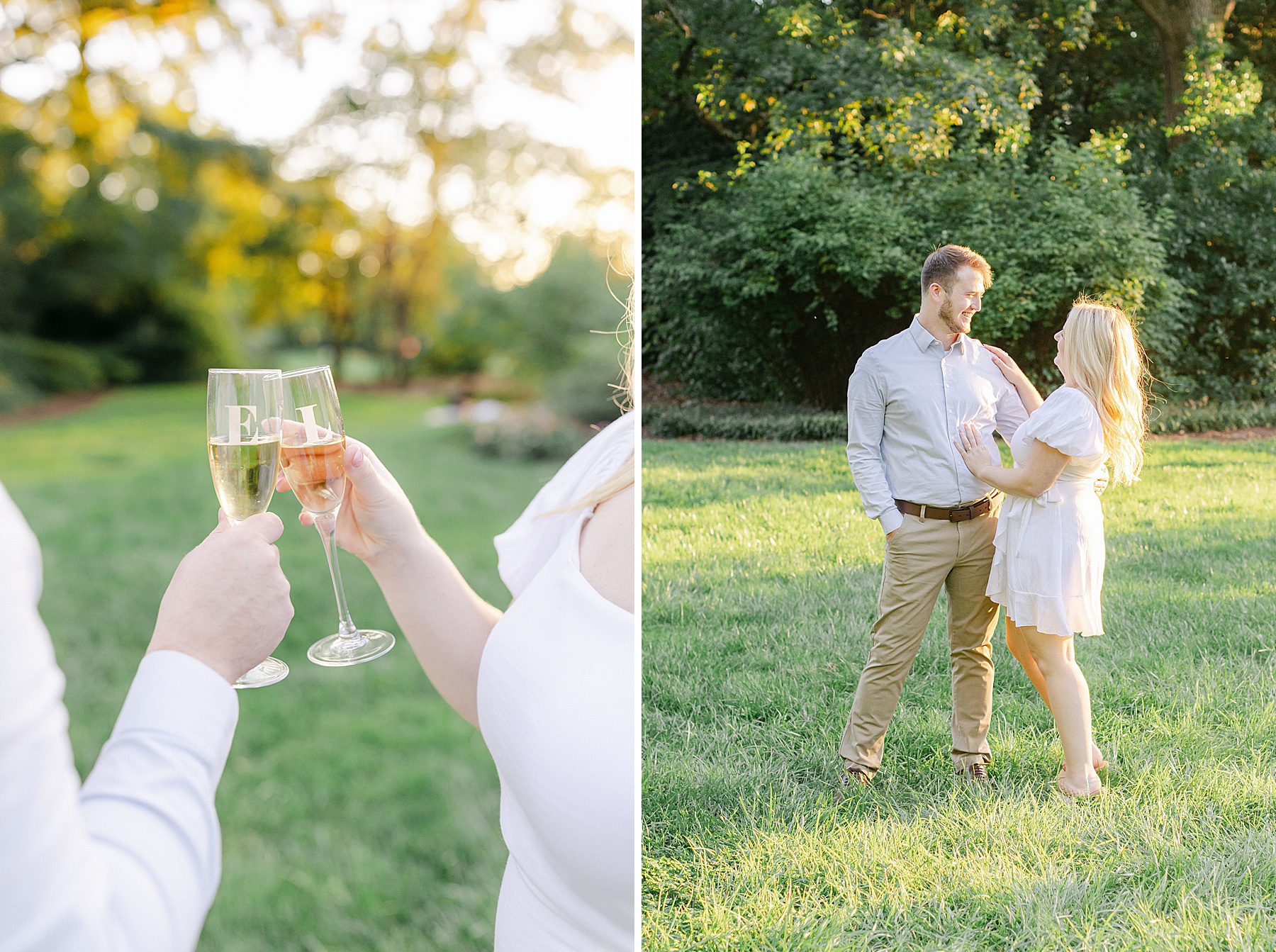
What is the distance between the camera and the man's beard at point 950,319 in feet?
6.98

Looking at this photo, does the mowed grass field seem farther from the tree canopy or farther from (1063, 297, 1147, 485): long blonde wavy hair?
(1063, 297, 1147, 485): long blonde wavy hair

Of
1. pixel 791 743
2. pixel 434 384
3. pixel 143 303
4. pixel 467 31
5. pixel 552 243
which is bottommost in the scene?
pixel 791 743

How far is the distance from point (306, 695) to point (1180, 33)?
3.75 m

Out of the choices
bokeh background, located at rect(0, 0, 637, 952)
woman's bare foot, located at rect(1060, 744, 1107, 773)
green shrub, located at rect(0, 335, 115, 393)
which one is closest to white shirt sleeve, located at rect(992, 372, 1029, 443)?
woman's bare foot, located at rect(1060, 744, 1107, 773)

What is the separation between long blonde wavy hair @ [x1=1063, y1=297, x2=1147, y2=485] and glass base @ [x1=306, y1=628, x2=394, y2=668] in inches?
60.6

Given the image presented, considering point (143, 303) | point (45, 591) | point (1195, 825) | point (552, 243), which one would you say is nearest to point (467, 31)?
point (552, 243)

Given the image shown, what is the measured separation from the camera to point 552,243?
4.73 meters

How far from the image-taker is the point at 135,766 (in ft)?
2.03

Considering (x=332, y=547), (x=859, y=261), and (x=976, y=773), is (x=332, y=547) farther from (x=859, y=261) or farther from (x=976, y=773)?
(x=859, y=261)

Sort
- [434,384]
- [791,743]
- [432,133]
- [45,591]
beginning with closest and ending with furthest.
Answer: [791,743] < [45,591] < [432,133] < [434,384]

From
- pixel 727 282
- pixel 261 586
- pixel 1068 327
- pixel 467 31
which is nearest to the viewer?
pixel 261 586

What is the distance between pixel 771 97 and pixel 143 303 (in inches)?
118

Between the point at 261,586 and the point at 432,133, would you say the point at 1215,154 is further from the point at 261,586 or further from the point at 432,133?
the point at 261,586

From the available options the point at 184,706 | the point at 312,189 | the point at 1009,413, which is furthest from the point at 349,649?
the point at 312,189
